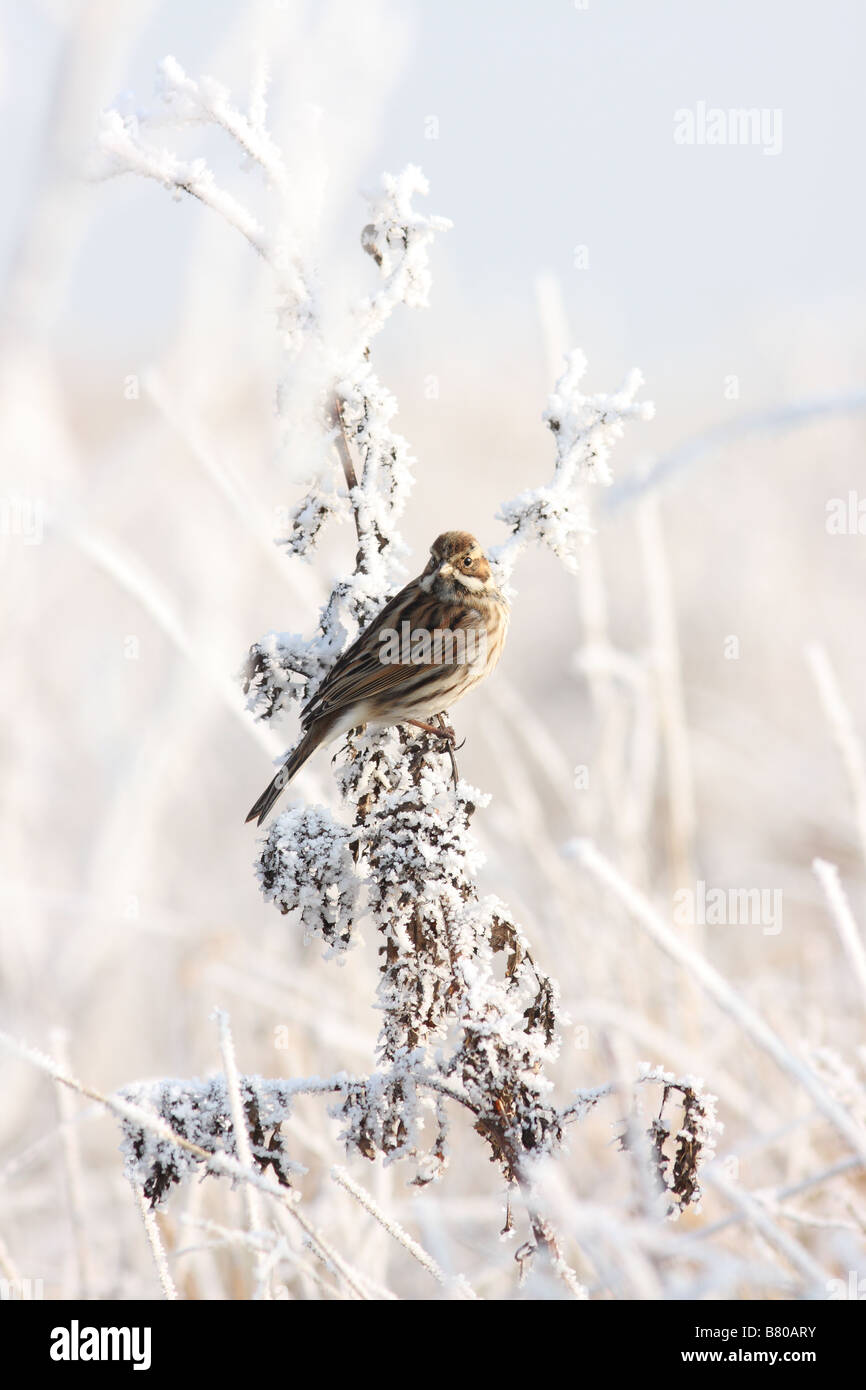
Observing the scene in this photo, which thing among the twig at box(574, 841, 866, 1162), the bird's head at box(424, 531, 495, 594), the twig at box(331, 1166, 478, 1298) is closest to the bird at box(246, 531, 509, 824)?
the bird's head at box(424, 531, 495, 594)

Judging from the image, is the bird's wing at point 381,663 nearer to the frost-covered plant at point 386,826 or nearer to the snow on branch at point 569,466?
the frost-covered plant at point 386,826

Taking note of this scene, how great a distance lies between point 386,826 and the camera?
138 cm

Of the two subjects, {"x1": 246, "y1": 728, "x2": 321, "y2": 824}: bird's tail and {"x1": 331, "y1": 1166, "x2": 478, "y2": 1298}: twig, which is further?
{"x1": 246, "y1": 728, "x2": 321, "y2": 824}: bird's tail

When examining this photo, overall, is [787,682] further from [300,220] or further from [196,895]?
[300,220]

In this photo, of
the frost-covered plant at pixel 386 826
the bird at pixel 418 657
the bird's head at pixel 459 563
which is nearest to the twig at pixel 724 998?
the frost-covered plant at pixel 386 826

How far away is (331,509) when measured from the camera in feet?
5.02

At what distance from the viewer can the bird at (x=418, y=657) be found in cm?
167

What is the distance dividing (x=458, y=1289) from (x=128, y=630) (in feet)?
22.2

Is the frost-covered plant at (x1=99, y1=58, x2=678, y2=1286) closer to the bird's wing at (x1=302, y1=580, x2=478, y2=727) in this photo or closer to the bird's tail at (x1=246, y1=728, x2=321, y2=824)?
the bird's wing at (x1=302, y1=580, x2=478, y2=727)

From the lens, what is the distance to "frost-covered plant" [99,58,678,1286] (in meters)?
1.33

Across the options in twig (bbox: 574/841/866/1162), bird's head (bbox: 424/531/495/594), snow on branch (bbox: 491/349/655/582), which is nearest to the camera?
twig (bbox: 574/841/866/1162)

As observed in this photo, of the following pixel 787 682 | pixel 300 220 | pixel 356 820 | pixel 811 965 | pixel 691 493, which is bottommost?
pixel 356 820
